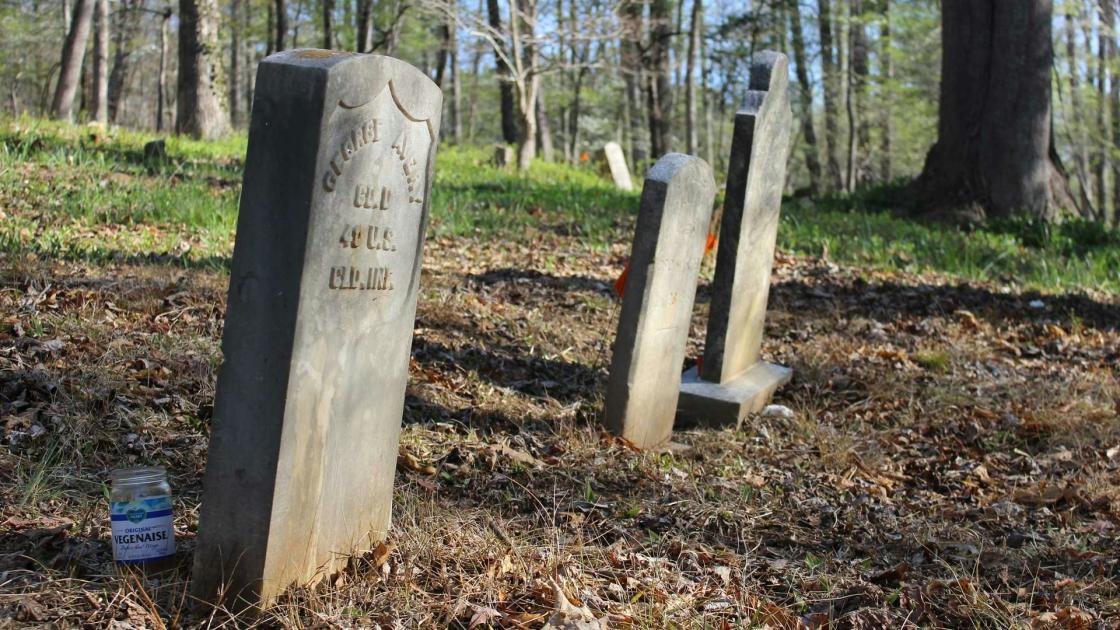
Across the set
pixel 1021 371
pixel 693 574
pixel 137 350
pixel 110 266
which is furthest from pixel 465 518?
pixel 1021 371

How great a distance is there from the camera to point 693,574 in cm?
348

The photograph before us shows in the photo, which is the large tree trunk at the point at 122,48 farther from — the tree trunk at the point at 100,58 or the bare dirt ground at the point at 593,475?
the bare dirt ground at the point at 593,475

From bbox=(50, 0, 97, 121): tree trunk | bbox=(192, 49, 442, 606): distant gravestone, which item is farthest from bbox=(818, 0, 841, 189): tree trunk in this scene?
bbox=(192, 49, 442, 606): distant gravestone

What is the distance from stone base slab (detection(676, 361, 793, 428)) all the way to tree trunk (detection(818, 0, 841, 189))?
16470 mm

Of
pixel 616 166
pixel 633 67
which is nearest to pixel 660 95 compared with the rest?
pixel 633 67

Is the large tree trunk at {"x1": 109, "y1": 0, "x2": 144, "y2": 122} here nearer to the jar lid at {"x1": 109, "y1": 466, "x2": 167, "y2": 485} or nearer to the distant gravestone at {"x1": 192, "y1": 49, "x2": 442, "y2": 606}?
the jar lid at {"x1": 109, "y1": 466, "x2": 167, "y2": 485}

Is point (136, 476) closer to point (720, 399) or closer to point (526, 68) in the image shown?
point (720, 399)

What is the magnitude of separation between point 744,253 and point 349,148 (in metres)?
3.46

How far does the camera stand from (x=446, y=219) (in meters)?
9.19

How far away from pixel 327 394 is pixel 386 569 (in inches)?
27.8

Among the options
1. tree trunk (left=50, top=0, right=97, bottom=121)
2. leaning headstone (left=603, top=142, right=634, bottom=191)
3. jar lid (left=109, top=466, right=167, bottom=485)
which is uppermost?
tree trunk (left=50, top=0, right=97, bottom=121)

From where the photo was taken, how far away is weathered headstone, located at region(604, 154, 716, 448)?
479 cm

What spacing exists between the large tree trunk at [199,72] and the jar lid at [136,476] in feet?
35.9

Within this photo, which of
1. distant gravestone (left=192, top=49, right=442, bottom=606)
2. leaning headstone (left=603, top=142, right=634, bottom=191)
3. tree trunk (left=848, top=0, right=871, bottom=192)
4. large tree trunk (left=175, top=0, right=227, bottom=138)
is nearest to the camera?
distant gravestone (left=192, top=49, right=442, bottom=606)
